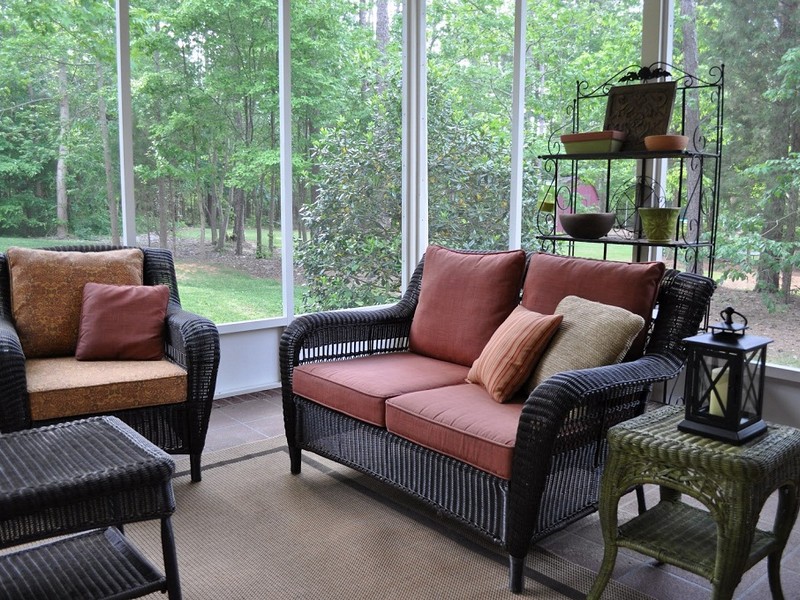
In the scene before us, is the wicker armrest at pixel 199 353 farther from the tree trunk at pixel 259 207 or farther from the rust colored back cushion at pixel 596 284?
the tree trunk at pixel 259 207

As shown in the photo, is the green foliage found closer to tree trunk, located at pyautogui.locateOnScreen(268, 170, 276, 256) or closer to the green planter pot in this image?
tree trunk, located at pyautogui.locateOnScreen(268, 170, 276, 256)

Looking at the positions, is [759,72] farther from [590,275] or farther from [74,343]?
[74,343]

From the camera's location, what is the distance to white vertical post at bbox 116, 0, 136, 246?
3.79 metres

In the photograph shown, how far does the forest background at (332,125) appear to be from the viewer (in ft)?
11.3

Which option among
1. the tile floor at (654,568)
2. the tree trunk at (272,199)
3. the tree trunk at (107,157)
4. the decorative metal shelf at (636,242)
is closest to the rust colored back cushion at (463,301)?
the decorative metal shelf at (636,242)

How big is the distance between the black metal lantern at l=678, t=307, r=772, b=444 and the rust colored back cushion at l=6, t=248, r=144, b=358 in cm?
248

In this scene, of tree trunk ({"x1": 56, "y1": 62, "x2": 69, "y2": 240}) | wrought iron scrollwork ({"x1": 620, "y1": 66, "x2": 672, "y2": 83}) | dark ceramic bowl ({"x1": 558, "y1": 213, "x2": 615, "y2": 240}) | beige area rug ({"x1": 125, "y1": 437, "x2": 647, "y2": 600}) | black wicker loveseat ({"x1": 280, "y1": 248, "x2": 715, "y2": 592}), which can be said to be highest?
wrought iron scrollwork ({"x1": 620, "y1": 66, "x2": 672, "y2": 83})

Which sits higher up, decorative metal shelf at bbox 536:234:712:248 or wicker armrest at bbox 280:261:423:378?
decorative metal shelf at bbox 536:234:712:248

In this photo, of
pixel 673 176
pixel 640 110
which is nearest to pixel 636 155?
pixel 640 110

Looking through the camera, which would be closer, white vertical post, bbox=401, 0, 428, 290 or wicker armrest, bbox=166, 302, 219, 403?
wicker armrest, bbox=166, 302, 219, 403

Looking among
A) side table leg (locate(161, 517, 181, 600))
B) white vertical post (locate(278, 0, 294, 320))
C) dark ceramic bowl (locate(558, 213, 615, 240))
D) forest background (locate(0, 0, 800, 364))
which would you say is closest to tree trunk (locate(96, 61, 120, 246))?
forest background (locate(0, 0, 800, 364))

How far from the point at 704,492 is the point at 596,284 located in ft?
3.27

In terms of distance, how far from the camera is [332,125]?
538 cm

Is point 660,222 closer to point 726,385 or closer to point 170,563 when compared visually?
point 726,385
